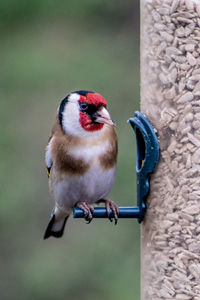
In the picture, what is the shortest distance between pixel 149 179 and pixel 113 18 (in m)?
5.65

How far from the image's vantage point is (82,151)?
19.3ft

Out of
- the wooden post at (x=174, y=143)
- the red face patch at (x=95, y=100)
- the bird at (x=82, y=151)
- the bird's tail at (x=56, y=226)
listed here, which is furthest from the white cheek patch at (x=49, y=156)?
the wooden post at (x=174, y=143)

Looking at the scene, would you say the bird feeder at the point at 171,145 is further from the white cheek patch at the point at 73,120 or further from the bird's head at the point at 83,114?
the white cheek patch at the point at 73,120

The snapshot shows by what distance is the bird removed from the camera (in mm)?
5844

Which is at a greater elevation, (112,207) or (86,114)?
(86,114)

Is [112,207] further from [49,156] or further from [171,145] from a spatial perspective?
[171,145]

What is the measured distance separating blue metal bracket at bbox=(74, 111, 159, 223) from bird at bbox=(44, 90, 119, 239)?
153 millimetres

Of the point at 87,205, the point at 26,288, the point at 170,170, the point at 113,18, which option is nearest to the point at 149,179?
the point at 170,170

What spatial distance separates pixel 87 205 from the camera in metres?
5.96

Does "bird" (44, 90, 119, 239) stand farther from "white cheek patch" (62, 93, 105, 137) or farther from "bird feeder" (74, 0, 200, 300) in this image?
"bird feeder" (74, 0, 200, 300)

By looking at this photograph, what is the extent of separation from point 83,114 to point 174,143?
0.67 meters

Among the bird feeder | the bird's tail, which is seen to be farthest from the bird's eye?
the bird's tail

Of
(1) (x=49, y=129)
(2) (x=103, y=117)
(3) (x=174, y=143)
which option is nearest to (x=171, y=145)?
(3) (x=174, y=143)

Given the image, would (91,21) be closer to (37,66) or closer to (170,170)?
(37,66)
